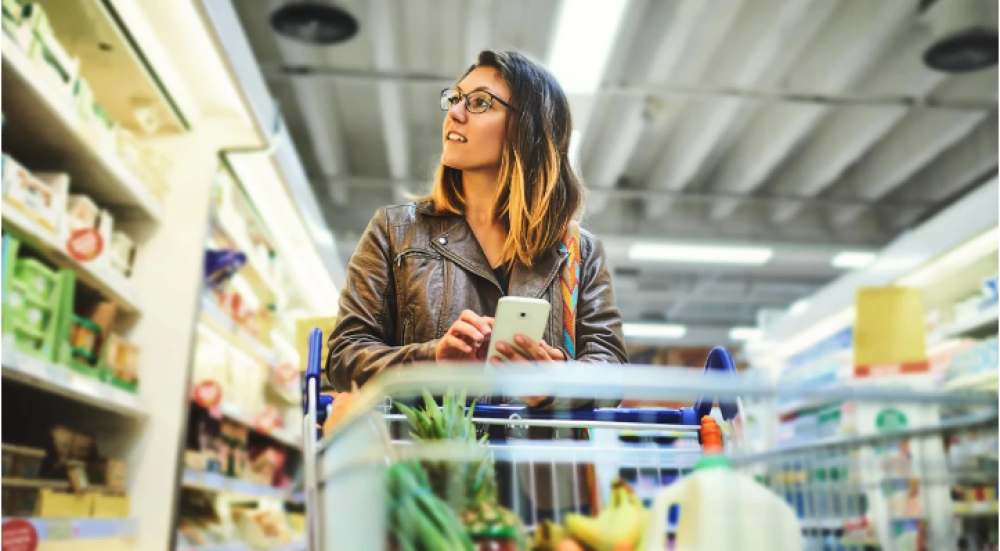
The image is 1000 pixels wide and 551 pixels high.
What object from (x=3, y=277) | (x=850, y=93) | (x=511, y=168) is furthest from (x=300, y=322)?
(x=850, y=93)

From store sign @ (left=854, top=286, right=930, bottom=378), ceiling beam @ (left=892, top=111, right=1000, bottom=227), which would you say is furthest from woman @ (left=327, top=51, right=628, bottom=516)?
ceiling beam @ (left=892, top=111, right=1000, bottom=227)

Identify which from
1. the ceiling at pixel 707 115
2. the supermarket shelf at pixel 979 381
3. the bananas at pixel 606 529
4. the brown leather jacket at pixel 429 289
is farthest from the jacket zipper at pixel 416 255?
the supermarket shelf at pixel 979 381

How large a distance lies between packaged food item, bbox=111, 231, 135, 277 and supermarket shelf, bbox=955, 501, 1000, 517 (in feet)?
9.38

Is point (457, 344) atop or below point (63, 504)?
atop

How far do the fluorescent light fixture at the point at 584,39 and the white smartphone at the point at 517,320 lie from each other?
2958mm

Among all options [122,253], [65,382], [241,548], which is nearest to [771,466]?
[65,382]

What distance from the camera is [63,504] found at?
256 cm

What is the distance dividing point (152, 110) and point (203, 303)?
769mm

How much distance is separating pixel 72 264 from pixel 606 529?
2457 mm

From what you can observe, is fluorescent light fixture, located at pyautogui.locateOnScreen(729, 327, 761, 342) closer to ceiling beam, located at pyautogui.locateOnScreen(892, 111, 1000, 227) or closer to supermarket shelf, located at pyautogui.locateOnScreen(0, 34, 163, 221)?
ceiling beam, located at pyautogui.locateOnScreen(892, 111, 1000, 227)

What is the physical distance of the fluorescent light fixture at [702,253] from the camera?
870cm

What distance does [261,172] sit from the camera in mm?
4070

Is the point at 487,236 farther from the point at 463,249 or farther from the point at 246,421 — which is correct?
the point at 246,421

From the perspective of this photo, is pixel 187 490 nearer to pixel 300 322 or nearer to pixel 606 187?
pixel 300 322
